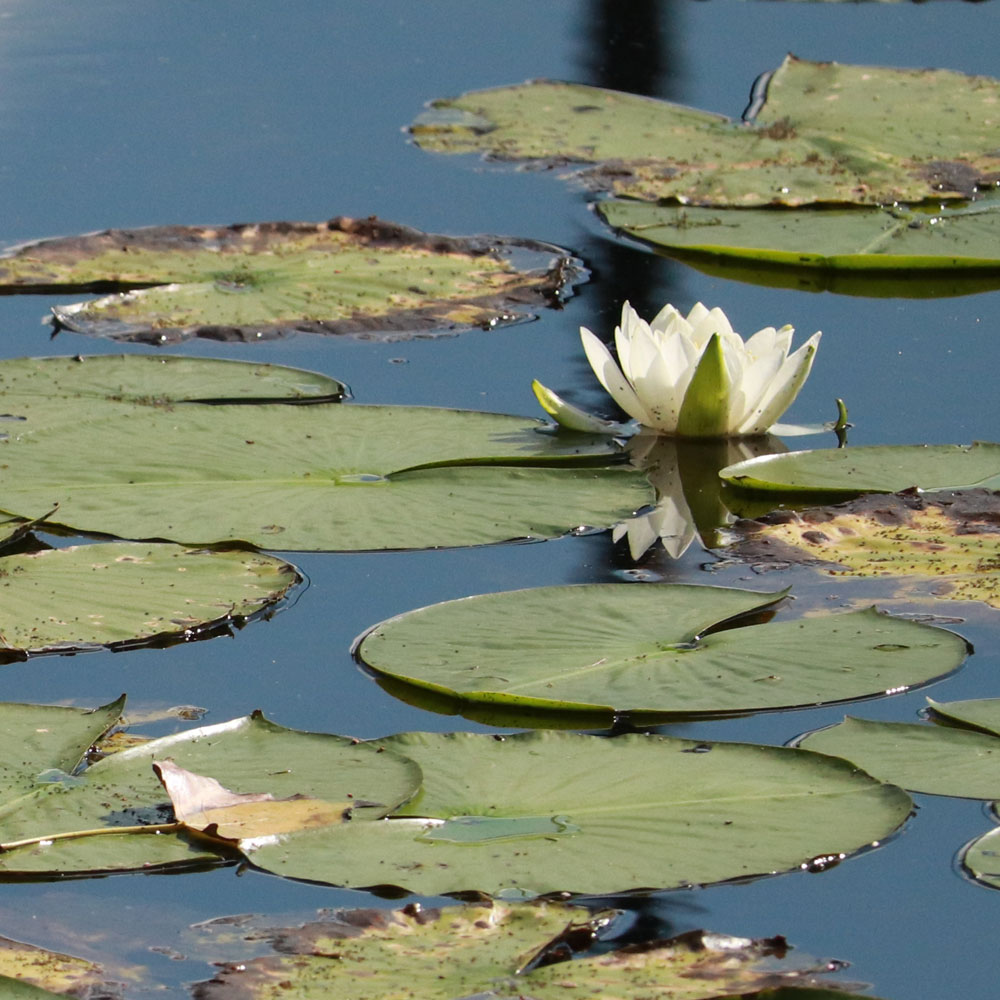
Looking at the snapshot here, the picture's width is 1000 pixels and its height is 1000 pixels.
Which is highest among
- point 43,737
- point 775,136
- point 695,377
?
point 775,136

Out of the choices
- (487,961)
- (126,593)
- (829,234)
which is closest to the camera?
(487,961)

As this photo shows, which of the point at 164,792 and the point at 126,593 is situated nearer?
the point at 164,792

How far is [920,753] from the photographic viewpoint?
5.90ft

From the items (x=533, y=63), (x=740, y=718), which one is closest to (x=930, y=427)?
(x=740, y=718)

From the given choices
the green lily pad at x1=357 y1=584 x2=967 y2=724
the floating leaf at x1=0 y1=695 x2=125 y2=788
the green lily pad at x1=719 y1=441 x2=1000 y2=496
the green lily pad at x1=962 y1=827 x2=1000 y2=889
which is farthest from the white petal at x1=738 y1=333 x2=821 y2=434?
the floating leaf at x1=0 y1=695 x2=125 y2=788

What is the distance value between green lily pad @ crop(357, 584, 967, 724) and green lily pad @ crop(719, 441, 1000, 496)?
1.30 feet

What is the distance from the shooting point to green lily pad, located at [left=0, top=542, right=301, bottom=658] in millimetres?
2064

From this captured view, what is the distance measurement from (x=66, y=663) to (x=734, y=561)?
2.79 feet

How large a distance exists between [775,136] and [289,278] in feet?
5.03

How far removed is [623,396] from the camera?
8.99ft

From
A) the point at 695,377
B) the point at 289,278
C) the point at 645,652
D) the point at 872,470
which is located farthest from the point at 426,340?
the point at 645,652

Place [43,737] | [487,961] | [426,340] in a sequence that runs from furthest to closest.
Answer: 1. [426,340]
2. [43,737]
3. [487,961]

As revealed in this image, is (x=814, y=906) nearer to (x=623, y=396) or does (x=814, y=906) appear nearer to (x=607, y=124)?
(x=623, y=396)

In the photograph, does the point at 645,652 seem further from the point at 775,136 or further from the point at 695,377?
the point at 775,136
